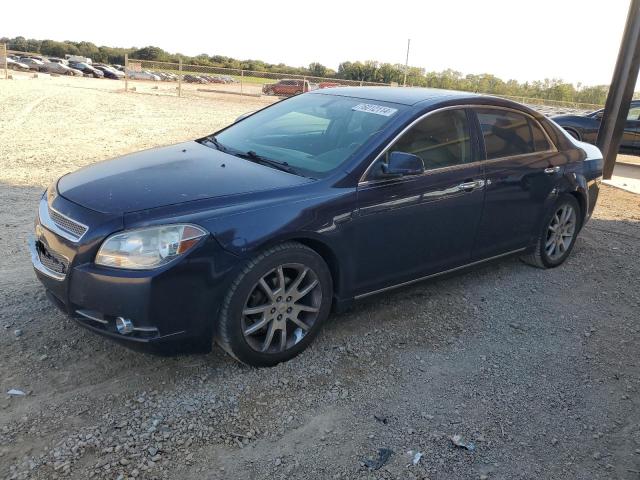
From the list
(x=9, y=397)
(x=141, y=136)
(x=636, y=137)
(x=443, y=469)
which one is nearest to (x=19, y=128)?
(x=141, y=136)

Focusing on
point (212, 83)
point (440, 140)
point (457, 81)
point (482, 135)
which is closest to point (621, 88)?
point (482, 135)

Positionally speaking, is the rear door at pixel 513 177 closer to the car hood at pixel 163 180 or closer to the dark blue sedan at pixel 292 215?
the dark blue sedan at pixel 292 215

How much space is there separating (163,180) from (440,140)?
79.5 inches

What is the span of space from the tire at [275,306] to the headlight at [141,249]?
1.30 feet

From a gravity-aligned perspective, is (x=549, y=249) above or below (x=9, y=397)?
above

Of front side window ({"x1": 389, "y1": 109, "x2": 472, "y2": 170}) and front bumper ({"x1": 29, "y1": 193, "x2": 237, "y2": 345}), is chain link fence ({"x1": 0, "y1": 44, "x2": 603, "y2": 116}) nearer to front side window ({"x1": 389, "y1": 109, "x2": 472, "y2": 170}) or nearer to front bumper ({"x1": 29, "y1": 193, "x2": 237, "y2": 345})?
front side window ({"x1": 389, "y1": 109, "x2": 472, "y2": 170})

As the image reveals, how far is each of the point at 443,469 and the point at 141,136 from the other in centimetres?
1105

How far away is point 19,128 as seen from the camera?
1219cm

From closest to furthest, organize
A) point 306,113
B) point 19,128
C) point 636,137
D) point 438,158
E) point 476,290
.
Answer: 1. point 438,158
2. point 306,113
3. point 476,290
4. point 19,128
5. point 636,137

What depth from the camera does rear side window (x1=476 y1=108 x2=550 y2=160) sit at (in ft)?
14.6

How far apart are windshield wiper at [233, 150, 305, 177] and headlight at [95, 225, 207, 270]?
1.03 meters

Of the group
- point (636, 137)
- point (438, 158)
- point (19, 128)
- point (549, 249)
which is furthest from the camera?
point (636, 137)

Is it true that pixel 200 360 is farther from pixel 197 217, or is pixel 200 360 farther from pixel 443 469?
pixel 443 469

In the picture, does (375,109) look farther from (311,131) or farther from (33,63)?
(33,63)
